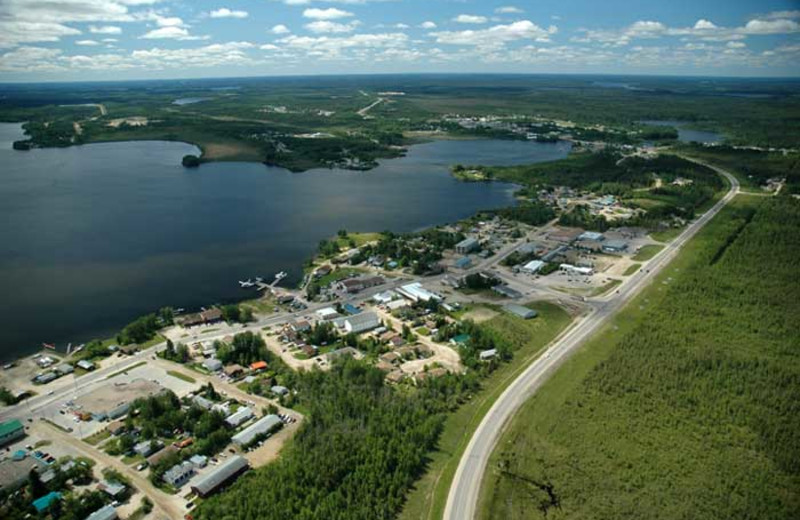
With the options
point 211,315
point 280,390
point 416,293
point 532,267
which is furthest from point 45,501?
point 532,267

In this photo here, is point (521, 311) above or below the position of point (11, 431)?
above

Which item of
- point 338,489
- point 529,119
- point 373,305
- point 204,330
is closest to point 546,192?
point 373,305

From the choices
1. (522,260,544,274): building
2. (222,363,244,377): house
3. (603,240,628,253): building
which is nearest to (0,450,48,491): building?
(222,363,244,377): house

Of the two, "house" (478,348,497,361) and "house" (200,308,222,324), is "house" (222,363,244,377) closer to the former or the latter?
"house" (200,308,222,324)

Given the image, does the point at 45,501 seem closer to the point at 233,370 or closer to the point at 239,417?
the point at 239,417

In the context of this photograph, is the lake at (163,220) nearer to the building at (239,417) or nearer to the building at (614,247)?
the building at (239,417)
